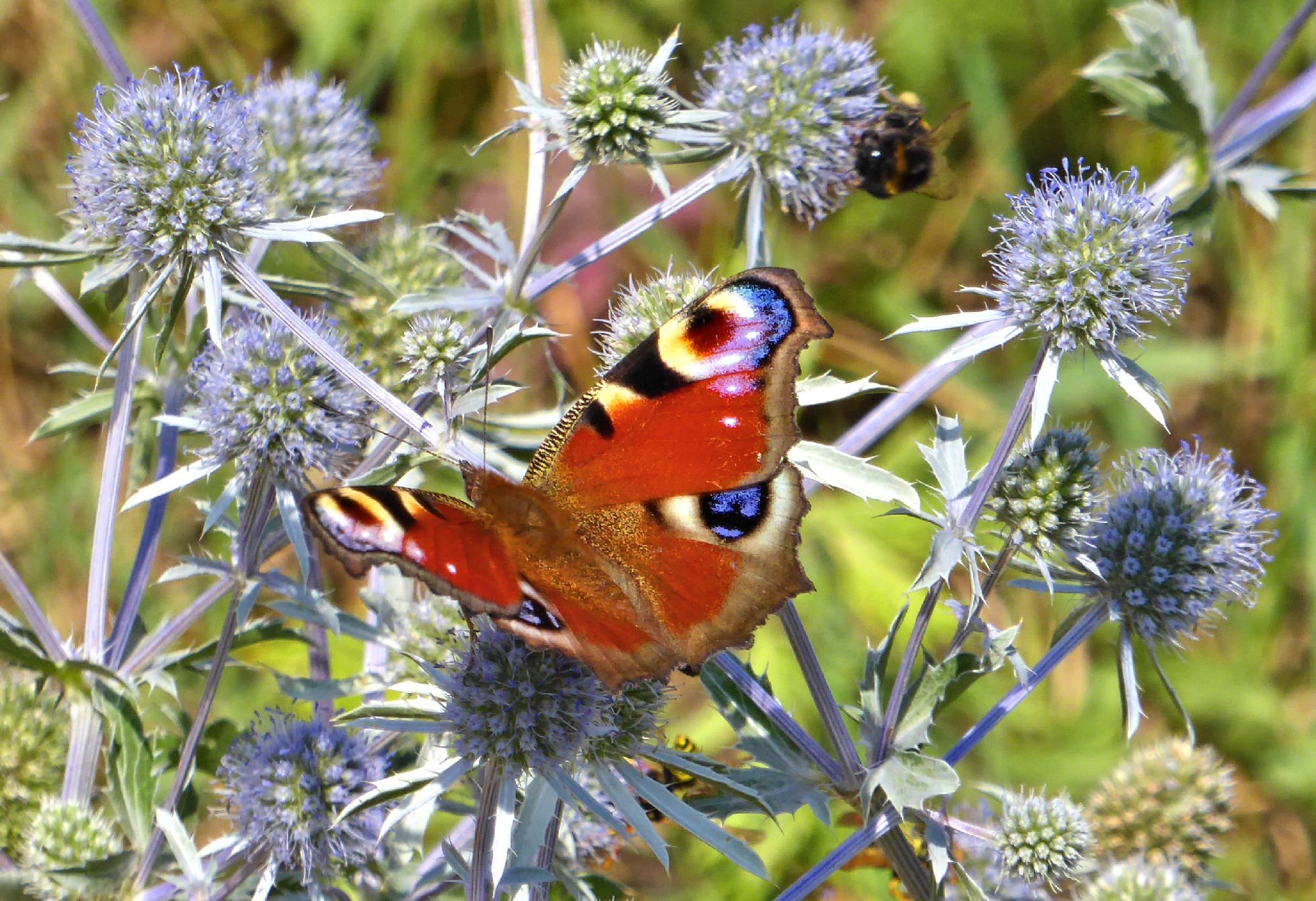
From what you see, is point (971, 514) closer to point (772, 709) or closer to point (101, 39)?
point (772, 709)

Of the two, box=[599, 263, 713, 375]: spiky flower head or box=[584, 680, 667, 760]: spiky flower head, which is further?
box=[599, 263, 713, 375]: spiky flower head

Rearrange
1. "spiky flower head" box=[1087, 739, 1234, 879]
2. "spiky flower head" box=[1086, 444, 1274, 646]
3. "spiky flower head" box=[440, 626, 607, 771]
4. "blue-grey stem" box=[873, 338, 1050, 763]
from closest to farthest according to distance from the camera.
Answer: "spiky flower head" box=[440, 626, 607, 771], "blue-grey stem" box=[873, 338, 1050, 763], "spiky flower head" box=[1086, 444, 1274, 646], "spiky flower head" box=[1087, 739, 1234, 879]

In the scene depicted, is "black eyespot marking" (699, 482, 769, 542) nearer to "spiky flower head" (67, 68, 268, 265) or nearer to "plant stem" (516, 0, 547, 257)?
"plant stem" (516, 0, 547, 257)

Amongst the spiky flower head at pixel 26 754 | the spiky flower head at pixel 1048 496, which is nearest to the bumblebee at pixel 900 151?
Result: the spiky flower head at pixel 1048 496

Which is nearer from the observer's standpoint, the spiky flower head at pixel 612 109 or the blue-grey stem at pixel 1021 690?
the blue-grey stem at pixel 1021 690

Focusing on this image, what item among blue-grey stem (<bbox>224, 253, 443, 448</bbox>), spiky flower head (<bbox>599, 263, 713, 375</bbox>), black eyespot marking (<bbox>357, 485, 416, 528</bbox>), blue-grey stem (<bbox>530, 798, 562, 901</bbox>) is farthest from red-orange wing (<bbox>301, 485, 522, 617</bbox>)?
spiky flower head (<bbox>599, 263, 713, 375</bbox>)

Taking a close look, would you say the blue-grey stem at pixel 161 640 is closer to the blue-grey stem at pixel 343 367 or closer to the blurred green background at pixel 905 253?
the blue-grey stem at pixel 343 367

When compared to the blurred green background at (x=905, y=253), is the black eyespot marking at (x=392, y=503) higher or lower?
lower

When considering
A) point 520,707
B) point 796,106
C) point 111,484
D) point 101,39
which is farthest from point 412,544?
point 796,106
